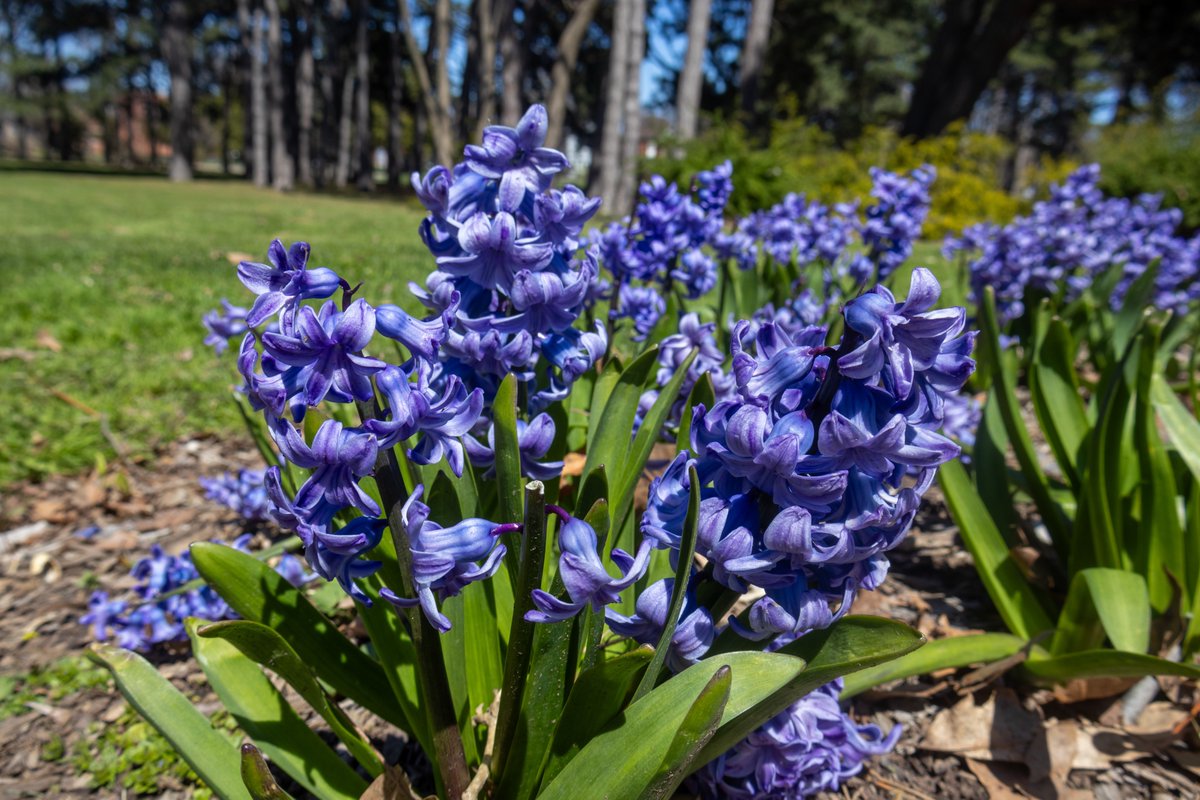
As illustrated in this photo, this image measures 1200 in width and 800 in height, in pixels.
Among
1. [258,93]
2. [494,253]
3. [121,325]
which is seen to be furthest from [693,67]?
[258,93]

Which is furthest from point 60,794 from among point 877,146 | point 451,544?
point 877,146

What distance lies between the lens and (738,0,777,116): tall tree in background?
1533 cm

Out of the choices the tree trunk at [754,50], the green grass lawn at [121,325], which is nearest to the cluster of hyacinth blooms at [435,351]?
the green grass lawn at [121,325]

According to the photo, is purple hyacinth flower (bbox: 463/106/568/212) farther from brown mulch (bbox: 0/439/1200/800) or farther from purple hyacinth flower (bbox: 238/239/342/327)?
brown mulch (bbox: 0/439/1200/800)

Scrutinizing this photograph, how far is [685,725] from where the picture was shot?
0.88 metres

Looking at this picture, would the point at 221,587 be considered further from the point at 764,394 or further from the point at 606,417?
the point at 764,394

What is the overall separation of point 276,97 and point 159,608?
28.9 meters

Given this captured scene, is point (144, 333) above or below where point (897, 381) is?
below

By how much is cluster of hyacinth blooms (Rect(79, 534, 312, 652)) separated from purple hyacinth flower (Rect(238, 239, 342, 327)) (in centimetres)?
124

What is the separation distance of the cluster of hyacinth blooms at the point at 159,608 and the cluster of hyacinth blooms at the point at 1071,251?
145 inches

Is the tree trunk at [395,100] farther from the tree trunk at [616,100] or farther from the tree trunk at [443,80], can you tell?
the tree trunk at [616,100]

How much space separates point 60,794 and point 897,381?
179cm

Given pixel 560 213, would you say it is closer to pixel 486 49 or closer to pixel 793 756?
pixel 793 756

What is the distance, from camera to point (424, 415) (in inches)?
35.0
